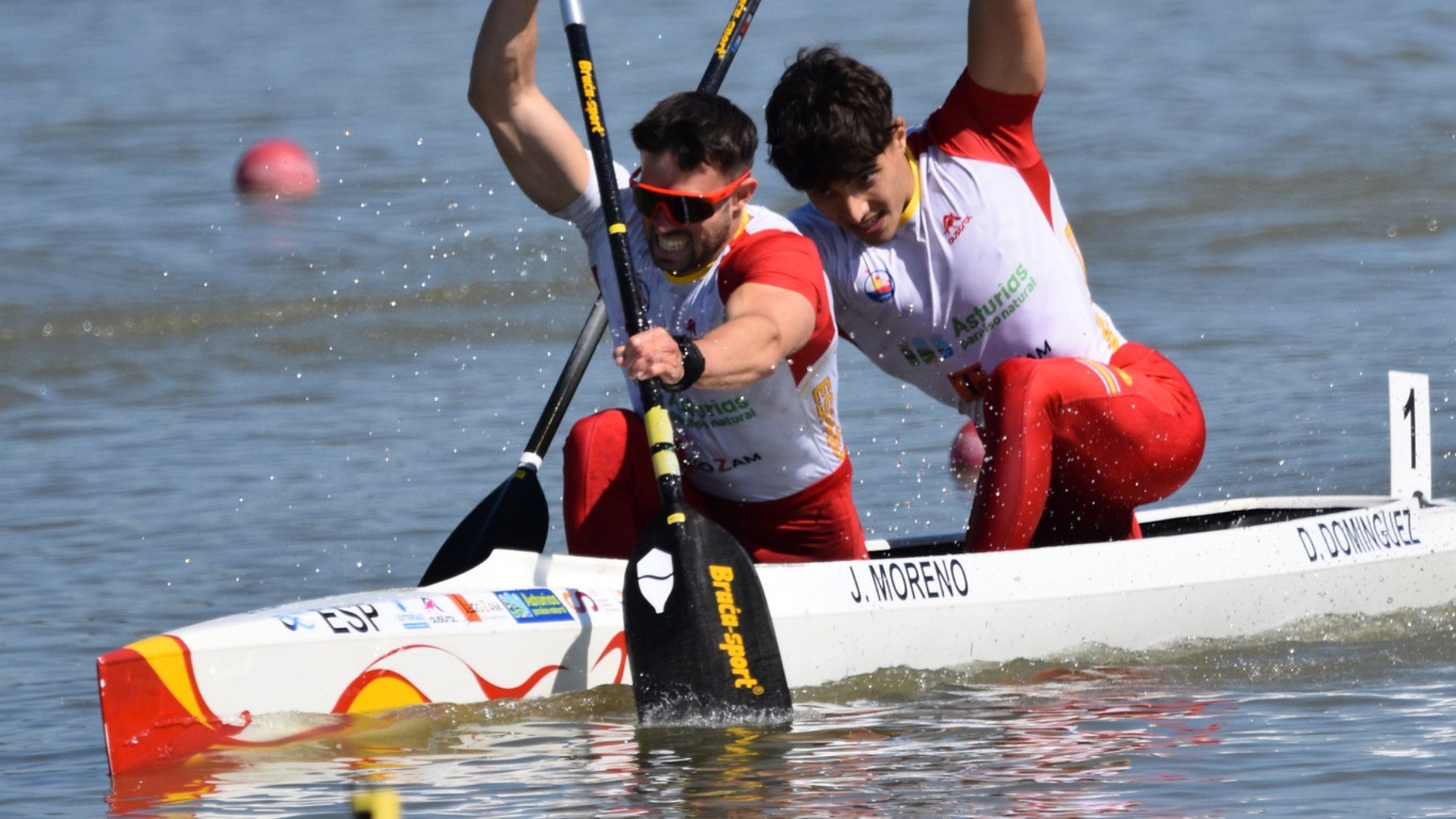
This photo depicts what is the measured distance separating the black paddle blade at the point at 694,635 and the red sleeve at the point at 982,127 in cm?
118

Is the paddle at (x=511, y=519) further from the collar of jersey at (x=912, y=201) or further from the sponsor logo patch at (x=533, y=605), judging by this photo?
the collar of jersey at (x=912, y=201)

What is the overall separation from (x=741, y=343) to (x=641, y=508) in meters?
0.81

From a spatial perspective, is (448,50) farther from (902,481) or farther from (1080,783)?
(1080,783)

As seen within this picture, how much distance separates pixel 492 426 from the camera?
8.52 metres

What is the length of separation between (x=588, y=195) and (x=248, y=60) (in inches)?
588

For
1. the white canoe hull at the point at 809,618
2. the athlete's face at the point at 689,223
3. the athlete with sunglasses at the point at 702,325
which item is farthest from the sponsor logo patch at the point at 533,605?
the athlete's face at the point at 689,223

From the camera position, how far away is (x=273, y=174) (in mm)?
14734

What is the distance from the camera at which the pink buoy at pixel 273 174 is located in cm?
1466

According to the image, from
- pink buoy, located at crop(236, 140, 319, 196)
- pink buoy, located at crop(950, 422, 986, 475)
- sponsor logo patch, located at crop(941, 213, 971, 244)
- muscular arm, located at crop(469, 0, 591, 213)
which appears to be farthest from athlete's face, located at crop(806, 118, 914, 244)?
pink buoy, located at crop(236, 140, 319, 196)

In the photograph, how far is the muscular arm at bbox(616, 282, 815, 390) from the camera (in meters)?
4.17

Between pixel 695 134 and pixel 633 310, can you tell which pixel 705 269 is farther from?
pixel 695 134

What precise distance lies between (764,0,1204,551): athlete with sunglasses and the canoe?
0.78ft

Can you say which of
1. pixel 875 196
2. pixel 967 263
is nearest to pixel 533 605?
pixel 875 196

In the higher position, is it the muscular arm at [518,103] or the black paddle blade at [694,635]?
the muscular arm at [518,103]
